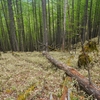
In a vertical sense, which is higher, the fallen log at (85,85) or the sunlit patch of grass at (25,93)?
the fallen log at (85,85)

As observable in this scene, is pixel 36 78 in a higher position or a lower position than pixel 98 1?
lower

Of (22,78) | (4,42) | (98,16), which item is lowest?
(4,42)

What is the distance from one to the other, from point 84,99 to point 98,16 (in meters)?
18.2

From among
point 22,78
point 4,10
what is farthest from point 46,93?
point 4,10

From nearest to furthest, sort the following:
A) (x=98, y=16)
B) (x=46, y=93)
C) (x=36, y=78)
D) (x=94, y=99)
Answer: (x=94, y=99) < (x=46, y=93) < (x=36, y=78) < (x=98, y=16)

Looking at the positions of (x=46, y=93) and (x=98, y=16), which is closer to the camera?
(x=46, y=93)

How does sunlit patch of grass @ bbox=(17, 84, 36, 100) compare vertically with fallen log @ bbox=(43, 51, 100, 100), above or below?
below

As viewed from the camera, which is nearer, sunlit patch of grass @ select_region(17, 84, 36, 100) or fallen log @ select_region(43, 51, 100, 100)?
fallen log @ select_region(43, 51, 100, 100)

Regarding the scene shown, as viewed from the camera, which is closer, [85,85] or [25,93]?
[25,93]

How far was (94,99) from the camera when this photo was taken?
175 inches

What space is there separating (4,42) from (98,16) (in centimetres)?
1496

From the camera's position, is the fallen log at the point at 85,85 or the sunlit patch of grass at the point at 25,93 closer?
the fallen log at the point at 85,85

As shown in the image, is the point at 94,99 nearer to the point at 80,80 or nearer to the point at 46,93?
the point at 80,80

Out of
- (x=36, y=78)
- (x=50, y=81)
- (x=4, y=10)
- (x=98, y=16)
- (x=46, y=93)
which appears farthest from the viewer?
(x=98, y=16)
